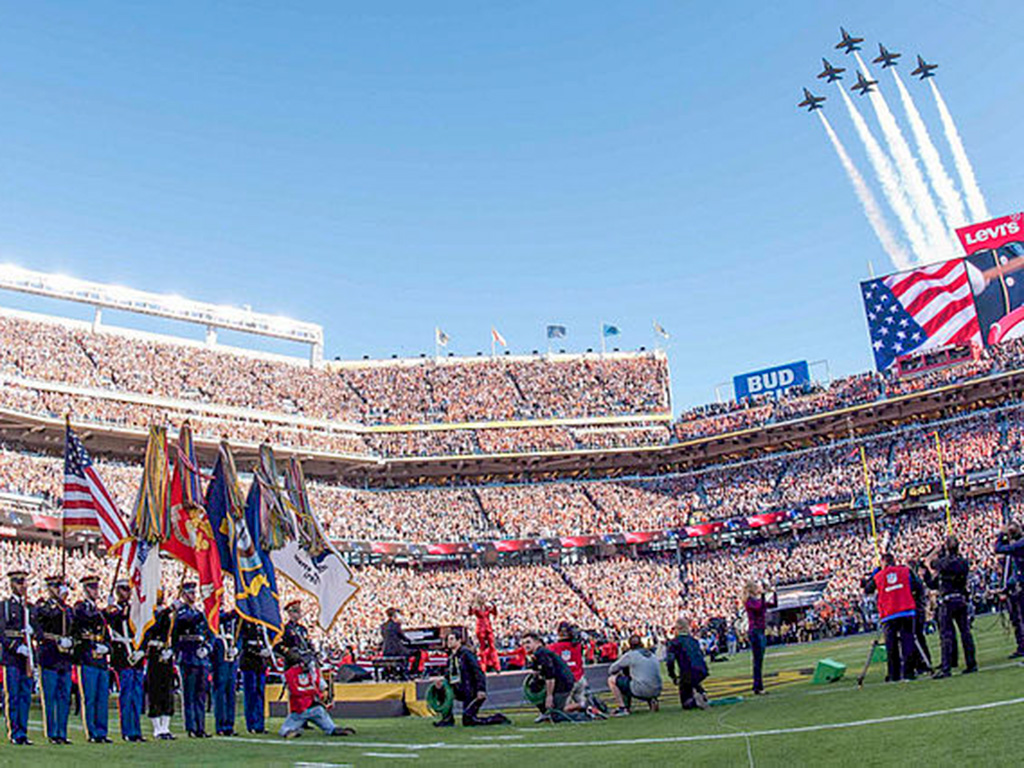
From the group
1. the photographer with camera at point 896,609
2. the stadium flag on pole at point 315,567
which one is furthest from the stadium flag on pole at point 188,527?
the photographer with camera at point 896,609

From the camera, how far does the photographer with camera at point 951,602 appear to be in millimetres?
13000

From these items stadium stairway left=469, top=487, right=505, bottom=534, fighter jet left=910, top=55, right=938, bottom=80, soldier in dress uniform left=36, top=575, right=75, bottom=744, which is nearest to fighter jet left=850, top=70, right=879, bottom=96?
fighter jet left=910, top=55, right=938, bottom=80

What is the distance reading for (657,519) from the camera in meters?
57.3

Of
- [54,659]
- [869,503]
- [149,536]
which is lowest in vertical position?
[54,659]

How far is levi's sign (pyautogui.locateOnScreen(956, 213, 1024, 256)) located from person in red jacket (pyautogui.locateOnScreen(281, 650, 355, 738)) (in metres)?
51.5

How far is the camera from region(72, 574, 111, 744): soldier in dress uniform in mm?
12641

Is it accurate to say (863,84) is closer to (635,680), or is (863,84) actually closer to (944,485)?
(944,485)

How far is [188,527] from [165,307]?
4956 cm

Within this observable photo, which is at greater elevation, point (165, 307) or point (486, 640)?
point (165, 307)

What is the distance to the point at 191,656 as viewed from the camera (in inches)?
548

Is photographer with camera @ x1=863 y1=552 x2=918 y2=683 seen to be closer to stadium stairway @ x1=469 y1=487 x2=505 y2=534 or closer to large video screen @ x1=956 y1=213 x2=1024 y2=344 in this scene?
stadium stairway @ x1=469 y1=487 x2=505 y2=534

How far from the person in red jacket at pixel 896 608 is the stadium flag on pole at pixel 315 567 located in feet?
35.2

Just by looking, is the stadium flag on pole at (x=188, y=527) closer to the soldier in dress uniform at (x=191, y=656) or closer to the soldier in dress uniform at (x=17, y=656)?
the soldier in dress uniform at (x=191, y=656)

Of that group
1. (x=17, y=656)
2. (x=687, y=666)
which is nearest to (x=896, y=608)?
(x=687, y=666)
